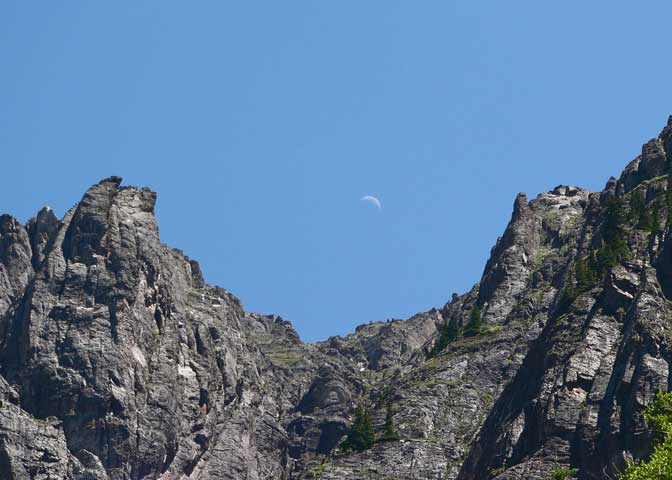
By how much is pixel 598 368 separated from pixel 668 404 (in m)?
83.0

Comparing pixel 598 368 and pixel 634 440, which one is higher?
pixel 598 368

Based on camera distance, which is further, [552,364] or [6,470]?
[6,470]

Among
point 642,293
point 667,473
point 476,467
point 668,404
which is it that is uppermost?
point 642,293

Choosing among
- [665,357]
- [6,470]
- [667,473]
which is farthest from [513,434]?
[667,473]

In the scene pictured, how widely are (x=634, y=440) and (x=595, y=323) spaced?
31379 mm

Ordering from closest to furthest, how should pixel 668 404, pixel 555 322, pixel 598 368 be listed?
pixel 668 404
pixel 598 368
pixel 555 322

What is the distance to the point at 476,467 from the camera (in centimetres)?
18212

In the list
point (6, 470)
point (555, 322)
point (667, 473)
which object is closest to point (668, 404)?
point (667, 473)

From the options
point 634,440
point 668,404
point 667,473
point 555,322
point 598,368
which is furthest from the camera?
point 555,322

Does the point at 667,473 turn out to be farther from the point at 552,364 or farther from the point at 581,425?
the point at 552,364

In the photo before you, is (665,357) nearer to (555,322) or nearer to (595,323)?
(595,323)

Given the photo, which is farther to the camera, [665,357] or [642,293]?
[642,293]

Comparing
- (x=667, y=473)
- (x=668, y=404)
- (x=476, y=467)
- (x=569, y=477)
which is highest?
(x=476, y=467)

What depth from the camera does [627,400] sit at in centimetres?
16038
